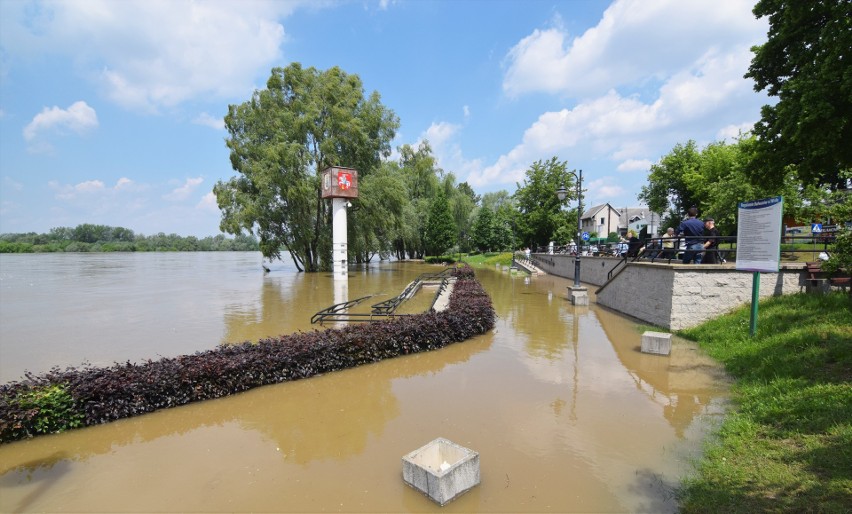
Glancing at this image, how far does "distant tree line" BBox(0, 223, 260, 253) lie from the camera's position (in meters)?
110

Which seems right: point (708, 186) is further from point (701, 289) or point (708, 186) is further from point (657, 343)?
point (657, 343)

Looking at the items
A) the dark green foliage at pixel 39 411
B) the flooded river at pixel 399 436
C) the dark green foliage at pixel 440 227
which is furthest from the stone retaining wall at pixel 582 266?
the dark green foliage at pixel 39 411

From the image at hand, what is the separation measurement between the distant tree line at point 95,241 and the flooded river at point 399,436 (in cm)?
10746

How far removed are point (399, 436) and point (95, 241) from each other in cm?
15345

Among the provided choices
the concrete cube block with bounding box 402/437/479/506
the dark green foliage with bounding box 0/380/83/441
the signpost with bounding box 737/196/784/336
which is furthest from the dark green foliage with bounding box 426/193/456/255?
the concrete cube block with bounding box 402/437/479/506

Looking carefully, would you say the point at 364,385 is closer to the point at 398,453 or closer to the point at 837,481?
the point at 398,453

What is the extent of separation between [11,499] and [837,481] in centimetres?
794

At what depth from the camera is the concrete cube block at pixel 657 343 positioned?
8.86 m

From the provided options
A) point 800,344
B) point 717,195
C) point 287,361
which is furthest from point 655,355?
point 717,195

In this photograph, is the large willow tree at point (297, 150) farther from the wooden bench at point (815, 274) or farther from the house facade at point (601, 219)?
the house facade at point (601, 219)

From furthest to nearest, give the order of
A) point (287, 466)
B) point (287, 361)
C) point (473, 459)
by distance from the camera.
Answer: point (287, 361) → point (287, 466) → point (473, 459)

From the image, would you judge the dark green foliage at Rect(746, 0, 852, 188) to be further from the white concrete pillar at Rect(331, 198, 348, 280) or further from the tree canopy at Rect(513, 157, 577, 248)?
the tree canopy at Rect(513, 157, 577, 248)

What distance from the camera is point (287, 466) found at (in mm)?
4543

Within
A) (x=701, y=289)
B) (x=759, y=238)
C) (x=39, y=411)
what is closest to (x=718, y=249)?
(x=701, y=289)
